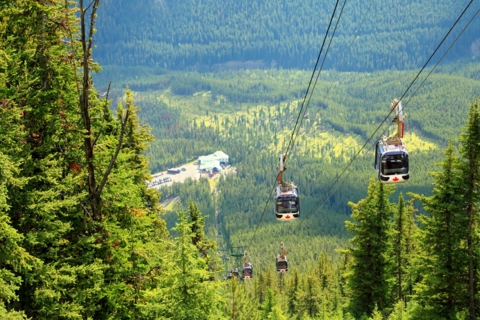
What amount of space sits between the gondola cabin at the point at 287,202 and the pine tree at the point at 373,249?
8939 millimetres

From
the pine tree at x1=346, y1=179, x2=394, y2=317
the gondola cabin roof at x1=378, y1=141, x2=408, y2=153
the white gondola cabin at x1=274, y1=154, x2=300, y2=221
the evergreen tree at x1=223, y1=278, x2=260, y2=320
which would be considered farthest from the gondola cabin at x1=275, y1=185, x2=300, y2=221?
the evergreen tree at x1=223, y1=278, x2=260, y2=320

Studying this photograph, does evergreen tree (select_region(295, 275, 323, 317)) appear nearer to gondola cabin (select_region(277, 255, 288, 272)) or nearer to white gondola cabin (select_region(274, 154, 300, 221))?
gondola cabin (select_region(277, 255, 288, 272))

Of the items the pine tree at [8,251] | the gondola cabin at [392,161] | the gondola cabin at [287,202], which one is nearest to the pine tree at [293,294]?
the gondola cabin at [287,202]

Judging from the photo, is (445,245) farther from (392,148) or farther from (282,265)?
(282,265)

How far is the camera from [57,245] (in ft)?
A: 39.8

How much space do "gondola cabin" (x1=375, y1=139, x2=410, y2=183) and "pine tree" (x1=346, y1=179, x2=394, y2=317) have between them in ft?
38.0

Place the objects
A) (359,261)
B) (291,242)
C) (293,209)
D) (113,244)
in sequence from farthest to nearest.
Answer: (291,242), (359,261), (293,209), (113,244)

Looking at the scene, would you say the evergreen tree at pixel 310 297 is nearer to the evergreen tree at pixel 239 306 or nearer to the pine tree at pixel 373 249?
the evergreen tree at pixel 239 306

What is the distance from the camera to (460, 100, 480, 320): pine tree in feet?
63.7

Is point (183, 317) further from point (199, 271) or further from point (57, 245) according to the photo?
point (57, 245)

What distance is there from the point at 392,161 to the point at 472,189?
8.18 metres

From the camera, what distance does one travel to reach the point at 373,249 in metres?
26.8

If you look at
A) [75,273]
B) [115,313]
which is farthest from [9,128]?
[115,313]

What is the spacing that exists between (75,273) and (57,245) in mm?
1066
